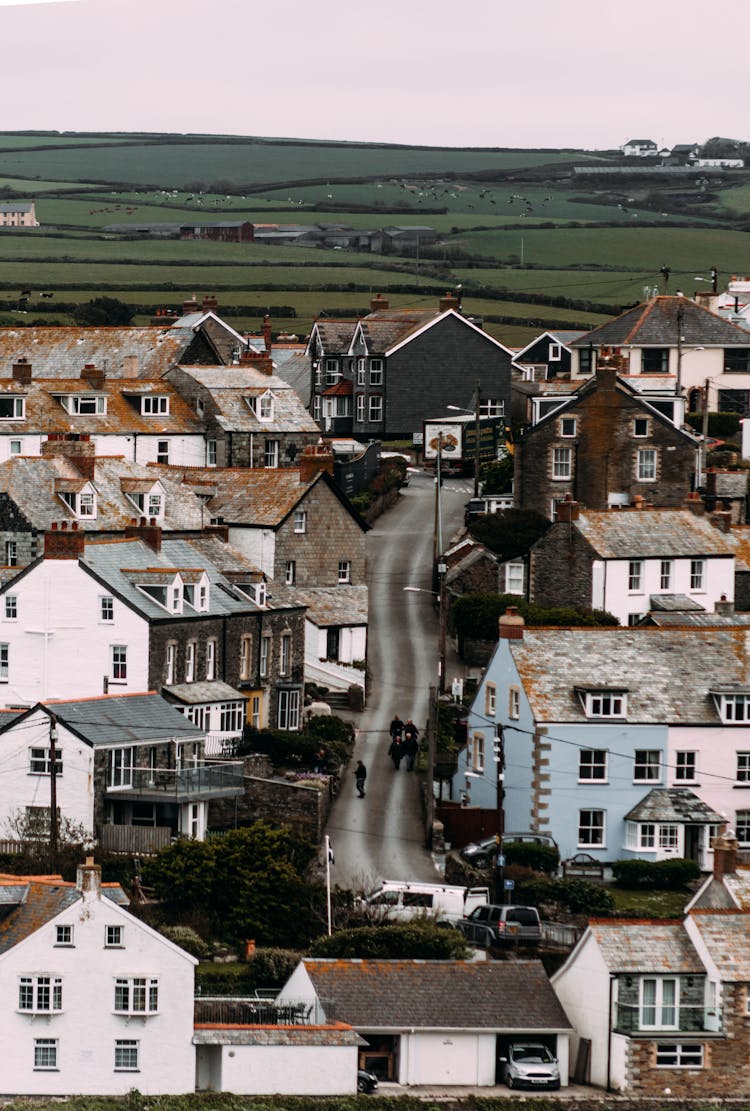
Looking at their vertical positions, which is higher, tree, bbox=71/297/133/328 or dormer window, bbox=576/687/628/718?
tree, bbox=71/297/133/328

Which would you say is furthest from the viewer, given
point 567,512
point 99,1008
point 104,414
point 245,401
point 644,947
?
point 245,401

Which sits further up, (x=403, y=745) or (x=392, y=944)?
(x=403, y=745)

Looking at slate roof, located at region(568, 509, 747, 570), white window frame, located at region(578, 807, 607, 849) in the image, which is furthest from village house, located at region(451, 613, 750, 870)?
slate roof, located at region(568, 509, 747, 570)

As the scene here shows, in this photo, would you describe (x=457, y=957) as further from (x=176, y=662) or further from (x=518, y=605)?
(x=518, y=605)

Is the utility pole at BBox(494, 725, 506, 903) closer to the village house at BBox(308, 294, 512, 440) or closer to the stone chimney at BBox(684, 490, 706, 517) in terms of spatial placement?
the stone chimney at BBox(684, 490, 706, 517)

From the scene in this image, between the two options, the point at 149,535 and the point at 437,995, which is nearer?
the point at 437,995

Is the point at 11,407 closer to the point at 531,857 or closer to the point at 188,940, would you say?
the point at 531,857

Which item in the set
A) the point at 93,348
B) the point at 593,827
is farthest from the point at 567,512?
the point at 93,348

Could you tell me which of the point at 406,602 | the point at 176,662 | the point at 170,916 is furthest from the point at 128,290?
the point at 170,916
